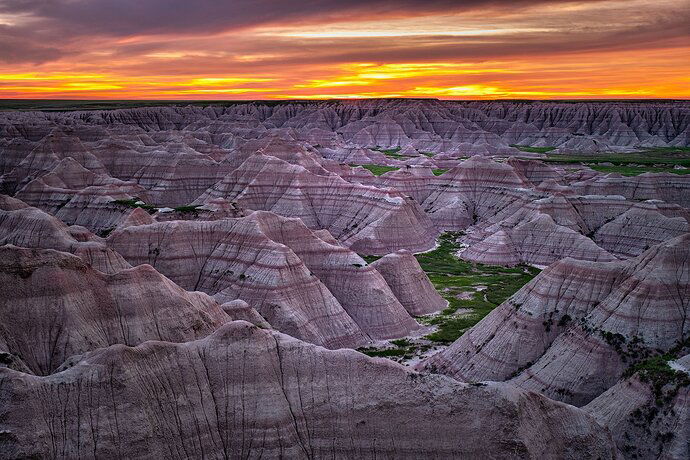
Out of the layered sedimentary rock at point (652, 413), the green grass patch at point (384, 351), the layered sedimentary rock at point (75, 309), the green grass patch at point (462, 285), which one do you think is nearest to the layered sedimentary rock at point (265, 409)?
the layered sedimentary rock at point (652, 413)

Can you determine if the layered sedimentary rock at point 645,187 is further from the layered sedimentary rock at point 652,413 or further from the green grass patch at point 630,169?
the layered sedimentary rock at point 652,413

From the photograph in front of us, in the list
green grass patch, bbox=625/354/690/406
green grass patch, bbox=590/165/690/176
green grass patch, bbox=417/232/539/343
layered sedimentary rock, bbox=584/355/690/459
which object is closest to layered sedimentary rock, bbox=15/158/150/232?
green grass patch, bbox=417/232/539/343

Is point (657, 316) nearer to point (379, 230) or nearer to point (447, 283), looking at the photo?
point (447, 283)

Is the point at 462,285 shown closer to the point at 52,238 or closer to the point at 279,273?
the point at 279,273

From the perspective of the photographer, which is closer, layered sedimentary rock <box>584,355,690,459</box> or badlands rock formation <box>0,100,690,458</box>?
badlands rock formation <box>0,100,690,458</box>

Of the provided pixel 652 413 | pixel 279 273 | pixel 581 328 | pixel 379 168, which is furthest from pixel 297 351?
pixel 379 168

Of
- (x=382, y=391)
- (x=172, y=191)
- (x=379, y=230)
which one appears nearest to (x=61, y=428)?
(x=382, y=391)

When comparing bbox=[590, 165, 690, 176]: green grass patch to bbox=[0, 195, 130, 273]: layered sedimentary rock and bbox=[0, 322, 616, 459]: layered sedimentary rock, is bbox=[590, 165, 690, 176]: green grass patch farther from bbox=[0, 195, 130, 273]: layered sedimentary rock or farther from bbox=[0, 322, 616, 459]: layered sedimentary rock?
bbox=[0, 322, 616, 459]: layered sedimentary rock
